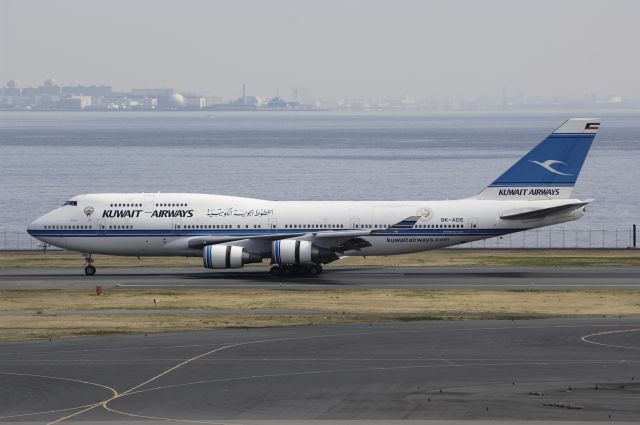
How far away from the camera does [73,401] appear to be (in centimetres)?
3312

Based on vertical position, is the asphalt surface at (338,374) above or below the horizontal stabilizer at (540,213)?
below

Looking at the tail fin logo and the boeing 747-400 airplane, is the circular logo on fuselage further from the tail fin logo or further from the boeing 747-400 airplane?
the tail fin logo

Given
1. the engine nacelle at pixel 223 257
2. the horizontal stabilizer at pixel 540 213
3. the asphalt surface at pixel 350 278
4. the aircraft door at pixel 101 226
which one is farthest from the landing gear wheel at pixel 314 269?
the aircraft door at pixel 101 226

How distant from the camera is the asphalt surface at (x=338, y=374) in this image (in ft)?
103

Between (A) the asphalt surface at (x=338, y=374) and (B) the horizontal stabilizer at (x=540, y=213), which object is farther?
(B) the horizontal stabilizer at (x=540, y=213)

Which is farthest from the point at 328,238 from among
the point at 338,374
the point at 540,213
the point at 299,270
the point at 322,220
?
the point at 338,374

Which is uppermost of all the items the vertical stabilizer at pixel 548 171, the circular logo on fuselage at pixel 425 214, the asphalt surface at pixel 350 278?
the vertical stabilizer at pixel 548 171

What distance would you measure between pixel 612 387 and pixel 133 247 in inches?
1574

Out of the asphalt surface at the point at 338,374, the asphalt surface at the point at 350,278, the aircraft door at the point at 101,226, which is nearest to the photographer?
the asphalt surface at the point at 338,374

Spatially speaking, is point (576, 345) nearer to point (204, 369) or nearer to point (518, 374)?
point (518, 374)

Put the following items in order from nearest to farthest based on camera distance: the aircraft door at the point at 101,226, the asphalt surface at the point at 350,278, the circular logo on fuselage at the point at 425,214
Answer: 1. the asphalt surface at the point at 350,278
2. the circular logo on fuselage at the point at 425,214
3. the aircraft door at the point at 101,226

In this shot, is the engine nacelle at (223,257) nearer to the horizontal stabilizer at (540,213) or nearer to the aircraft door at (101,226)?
the aircraft door at (101,226)

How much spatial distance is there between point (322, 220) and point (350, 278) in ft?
13.1

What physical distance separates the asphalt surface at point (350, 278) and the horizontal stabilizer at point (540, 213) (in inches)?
131
